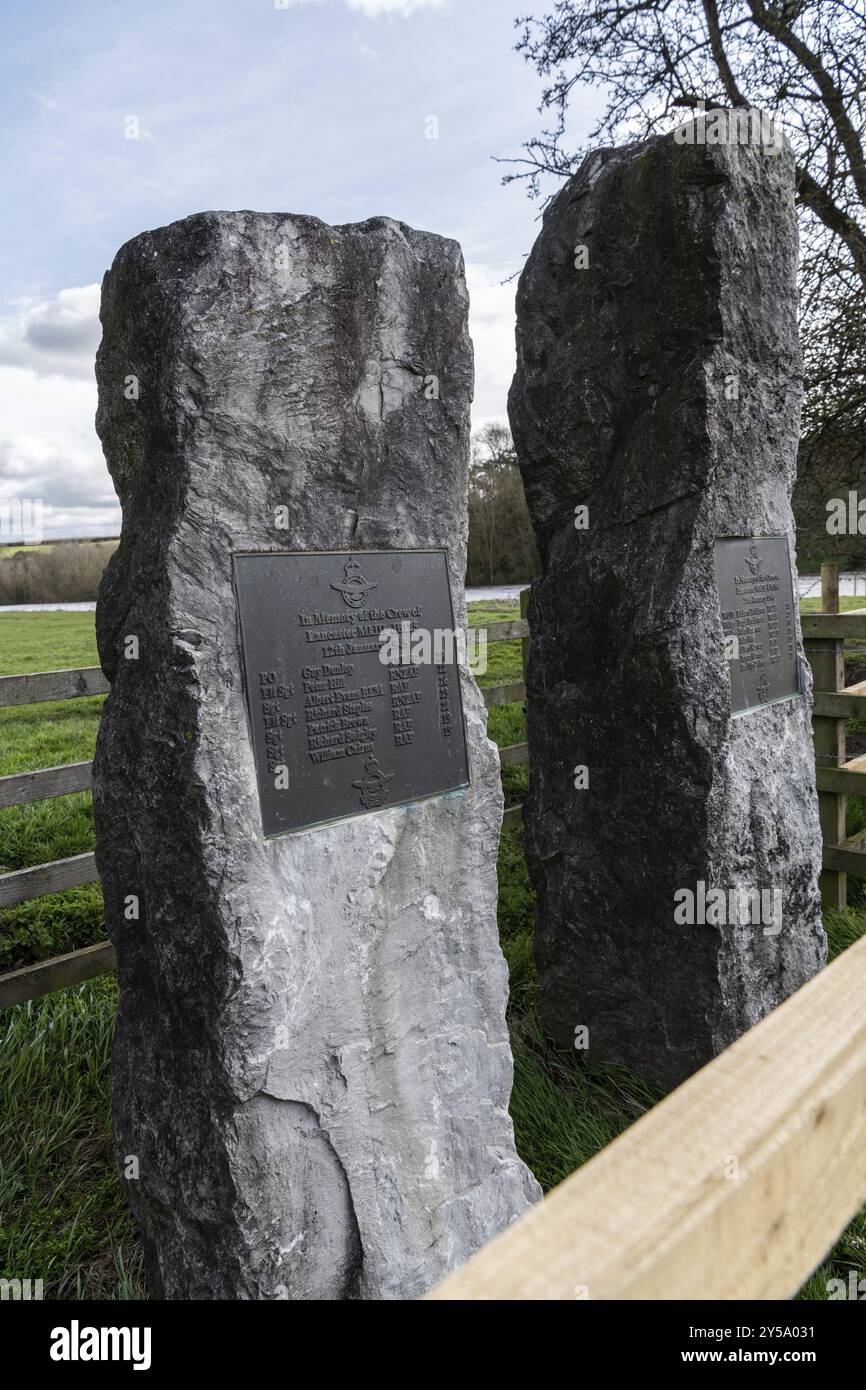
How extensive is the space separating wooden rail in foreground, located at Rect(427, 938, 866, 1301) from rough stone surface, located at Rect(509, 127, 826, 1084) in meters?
2.37

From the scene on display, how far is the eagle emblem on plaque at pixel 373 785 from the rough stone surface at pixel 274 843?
5cm

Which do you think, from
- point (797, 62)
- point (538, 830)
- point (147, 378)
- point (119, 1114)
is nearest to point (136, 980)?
point (119, 1114)

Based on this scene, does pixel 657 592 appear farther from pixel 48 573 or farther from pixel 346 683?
pixel 48 573

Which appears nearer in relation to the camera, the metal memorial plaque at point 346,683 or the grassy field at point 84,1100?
the metal memorial plaque at point 346,683

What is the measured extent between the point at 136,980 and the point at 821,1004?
197 centimetres

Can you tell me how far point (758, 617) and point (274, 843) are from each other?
7.44 feet

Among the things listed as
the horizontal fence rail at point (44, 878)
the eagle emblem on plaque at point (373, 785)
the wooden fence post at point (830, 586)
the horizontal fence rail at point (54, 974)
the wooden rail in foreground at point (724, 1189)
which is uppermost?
the wooden fence post at point (830, 586)

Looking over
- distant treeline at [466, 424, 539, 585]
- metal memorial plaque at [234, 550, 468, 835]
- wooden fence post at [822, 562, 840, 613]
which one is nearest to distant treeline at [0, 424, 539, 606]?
distant treeline at [466, 424, 539, 585]

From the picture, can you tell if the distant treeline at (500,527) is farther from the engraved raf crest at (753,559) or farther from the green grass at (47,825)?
the engraved raf crest at (753,559)

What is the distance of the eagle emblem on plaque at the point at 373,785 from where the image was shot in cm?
267

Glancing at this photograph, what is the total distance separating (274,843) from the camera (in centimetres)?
245

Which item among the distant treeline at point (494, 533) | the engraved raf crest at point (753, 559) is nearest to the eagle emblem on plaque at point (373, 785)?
the engraved raf crest at point (753, 559)

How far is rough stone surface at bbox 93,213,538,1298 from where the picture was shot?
2.36 meters

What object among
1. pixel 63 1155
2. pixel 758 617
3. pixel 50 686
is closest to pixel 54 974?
pixel 63 1155
